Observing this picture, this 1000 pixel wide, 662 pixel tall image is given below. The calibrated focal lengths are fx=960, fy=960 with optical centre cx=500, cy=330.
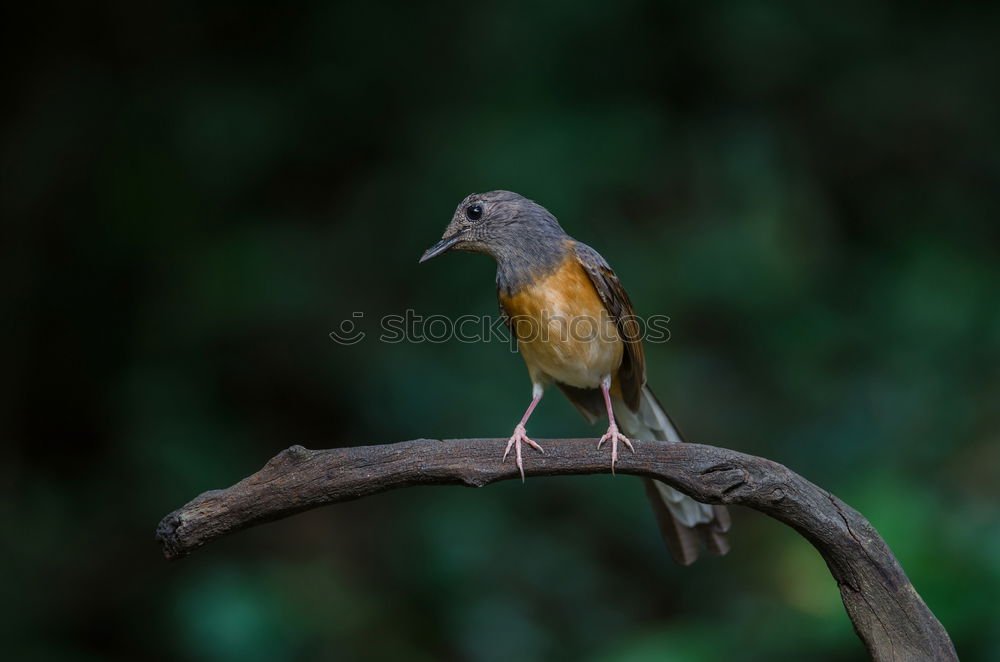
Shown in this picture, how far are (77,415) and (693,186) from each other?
12.6 feet

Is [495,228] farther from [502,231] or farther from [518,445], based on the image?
[518,445]

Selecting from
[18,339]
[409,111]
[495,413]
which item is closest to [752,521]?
[495,413]

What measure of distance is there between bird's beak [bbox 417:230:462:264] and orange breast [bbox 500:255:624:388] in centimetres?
27

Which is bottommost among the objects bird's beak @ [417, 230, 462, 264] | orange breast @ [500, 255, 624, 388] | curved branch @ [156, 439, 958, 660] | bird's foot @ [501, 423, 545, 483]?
curved branch @ [156, 439, 958, 660]

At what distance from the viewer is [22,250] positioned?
5453mm

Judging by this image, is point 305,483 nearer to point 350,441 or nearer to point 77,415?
point 350,441

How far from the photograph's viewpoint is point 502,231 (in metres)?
3.52

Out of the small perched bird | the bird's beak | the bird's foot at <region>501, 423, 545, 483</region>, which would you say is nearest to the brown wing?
the small perched bird

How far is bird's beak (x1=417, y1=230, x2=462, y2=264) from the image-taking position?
11.5 feet

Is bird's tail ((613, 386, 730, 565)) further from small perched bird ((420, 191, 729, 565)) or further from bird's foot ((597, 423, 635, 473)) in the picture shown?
bird's foot ((597, 423, 635, 473))

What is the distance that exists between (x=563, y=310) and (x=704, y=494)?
89 cm

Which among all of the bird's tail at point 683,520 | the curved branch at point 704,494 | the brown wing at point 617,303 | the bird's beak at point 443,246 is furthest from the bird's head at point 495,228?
the curved branch at point 704,494

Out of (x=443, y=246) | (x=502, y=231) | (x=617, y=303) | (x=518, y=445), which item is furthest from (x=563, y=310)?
(x=518, y=445)

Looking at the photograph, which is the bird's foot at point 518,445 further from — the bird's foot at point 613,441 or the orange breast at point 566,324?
the orange breast at point 566,324
